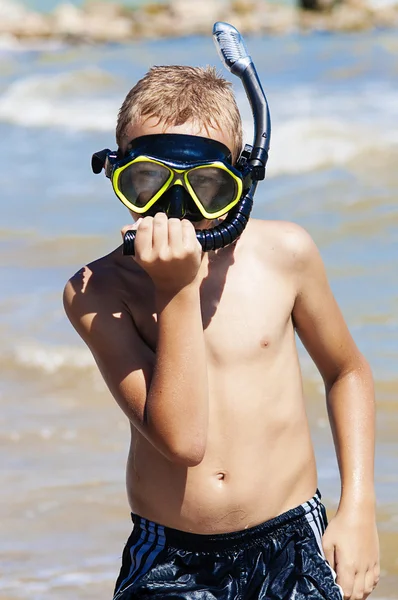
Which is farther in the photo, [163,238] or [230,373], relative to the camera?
[230,373]

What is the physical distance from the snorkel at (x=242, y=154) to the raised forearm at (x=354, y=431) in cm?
57

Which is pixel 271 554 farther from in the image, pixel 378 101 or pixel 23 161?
pixel 378 101

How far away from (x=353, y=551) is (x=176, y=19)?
155ft

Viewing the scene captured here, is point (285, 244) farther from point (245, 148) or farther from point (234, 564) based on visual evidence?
point (234, 564)

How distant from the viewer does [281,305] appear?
2.51 metres

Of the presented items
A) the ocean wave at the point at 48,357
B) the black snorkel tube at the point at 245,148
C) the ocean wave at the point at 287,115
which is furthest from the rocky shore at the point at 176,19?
the black snorkel tube at the point at 245,148

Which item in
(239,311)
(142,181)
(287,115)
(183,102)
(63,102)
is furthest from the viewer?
(63,102)

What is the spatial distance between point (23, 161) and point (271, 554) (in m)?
11.6

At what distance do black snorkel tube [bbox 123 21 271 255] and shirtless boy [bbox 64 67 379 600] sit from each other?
6cm

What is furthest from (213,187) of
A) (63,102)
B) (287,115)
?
(63,102)

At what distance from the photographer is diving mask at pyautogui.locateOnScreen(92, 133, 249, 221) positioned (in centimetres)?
217

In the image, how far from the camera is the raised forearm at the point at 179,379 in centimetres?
218

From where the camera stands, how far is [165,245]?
82.4 inches

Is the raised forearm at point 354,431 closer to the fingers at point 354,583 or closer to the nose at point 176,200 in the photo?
the fingers at point 354,583
